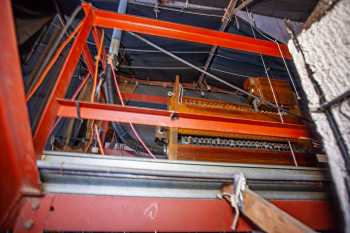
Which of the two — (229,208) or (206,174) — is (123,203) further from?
(229,208)

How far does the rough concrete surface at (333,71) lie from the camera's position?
0.57m

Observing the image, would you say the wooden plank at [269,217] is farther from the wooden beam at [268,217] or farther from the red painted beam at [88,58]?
the red painted beam at [88,58]

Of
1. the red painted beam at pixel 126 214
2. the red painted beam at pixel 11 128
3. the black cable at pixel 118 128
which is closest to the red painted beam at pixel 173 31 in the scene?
the black cable at pixel 118 128

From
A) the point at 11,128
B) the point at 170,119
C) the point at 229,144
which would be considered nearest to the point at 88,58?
the point at 170,119

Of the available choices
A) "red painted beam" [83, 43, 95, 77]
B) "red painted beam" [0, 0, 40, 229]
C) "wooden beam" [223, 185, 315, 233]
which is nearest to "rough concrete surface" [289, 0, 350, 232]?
"wooden beam" [223, 185, 315, 233]

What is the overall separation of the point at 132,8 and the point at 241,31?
4.05 ft

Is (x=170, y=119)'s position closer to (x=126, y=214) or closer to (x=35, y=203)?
(x=126, y=214)

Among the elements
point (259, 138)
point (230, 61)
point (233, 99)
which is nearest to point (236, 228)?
point (259, 138)

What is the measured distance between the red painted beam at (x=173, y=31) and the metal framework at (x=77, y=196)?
170 mm

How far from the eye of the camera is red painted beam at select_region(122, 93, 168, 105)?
2912mm

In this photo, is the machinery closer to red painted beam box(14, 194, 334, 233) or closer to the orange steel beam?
the orange steel beam

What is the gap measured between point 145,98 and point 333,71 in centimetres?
254

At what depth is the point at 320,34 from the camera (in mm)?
646

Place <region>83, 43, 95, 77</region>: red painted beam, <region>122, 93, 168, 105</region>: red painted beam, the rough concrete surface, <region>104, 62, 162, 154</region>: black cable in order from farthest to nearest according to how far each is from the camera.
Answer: <region>122, 93, 168, 105</region>: red painted beam
<region>104, 62, 162, 154</region>: black cable
<region>83, 43, 95, 77</region>: red painted beam
the rough concrete surface
